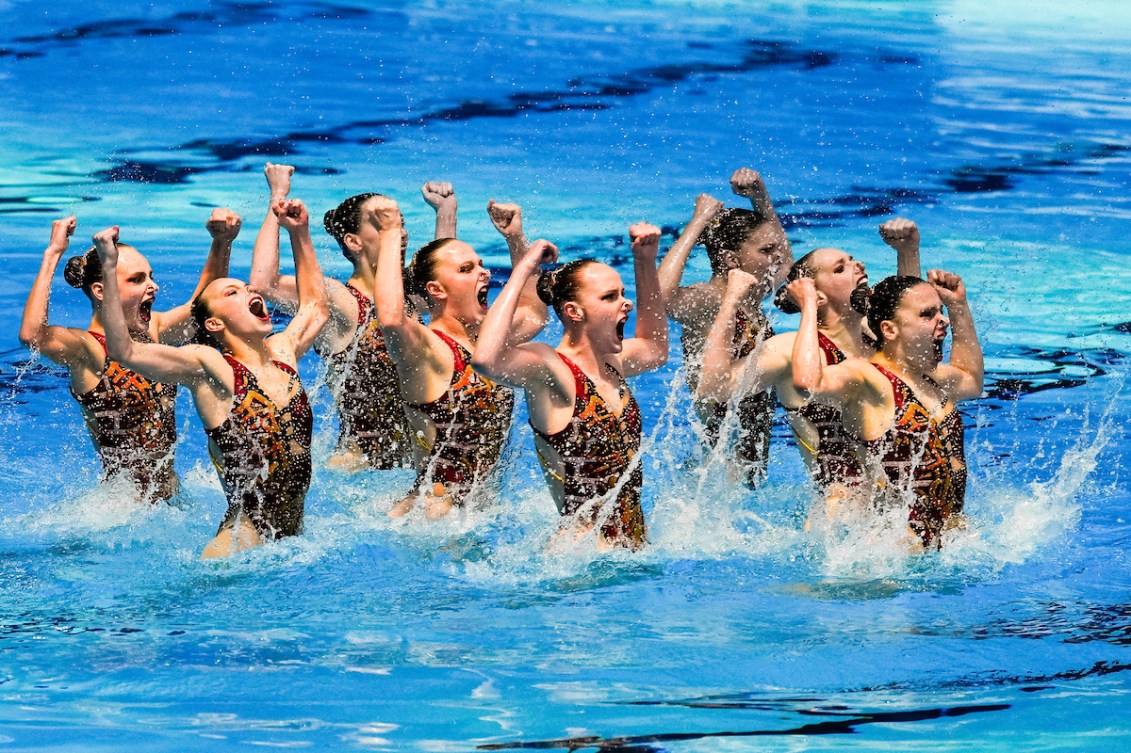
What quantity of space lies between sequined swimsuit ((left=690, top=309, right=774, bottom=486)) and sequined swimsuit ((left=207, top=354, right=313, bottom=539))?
1.93 metres

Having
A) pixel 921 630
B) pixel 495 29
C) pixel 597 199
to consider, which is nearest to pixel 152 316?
pixel 921 630

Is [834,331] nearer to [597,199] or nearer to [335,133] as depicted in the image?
[597,199]

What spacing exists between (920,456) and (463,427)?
185cm

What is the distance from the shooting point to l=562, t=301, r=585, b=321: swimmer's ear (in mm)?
5703

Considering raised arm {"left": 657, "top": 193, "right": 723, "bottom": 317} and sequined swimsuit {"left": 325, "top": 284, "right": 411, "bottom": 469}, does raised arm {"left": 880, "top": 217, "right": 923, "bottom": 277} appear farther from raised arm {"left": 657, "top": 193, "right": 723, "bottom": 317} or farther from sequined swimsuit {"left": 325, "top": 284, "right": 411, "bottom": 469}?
sequined swimsuit {"left": 325, "top": 284, "right": 411, "bottom": 469}

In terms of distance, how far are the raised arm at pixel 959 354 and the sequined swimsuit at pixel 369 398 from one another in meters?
2.58

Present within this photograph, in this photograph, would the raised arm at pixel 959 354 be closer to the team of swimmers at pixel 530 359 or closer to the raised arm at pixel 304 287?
the team of swimmers at pixel 530 359

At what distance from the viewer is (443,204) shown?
24.5ft

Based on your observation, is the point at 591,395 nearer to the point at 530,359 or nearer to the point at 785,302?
the point at 530,359

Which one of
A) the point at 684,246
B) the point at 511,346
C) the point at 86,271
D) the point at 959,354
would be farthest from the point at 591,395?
the point at 86,271

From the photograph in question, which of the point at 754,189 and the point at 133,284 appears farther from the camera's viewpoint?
the point at 754,189

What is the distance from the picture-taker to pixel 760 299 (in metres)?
7.23

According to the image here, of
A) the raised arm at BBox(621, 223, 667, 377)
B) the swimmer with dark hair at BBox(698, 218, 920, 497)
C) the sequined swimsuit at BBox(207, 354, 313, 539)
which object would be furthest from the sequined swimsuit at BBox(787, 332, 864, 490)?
the sequined swimsuit at BBox(207, 354, 313, 539)

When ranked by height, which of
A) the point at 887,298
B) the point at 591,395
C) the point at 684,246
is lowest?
the point at 591,395
